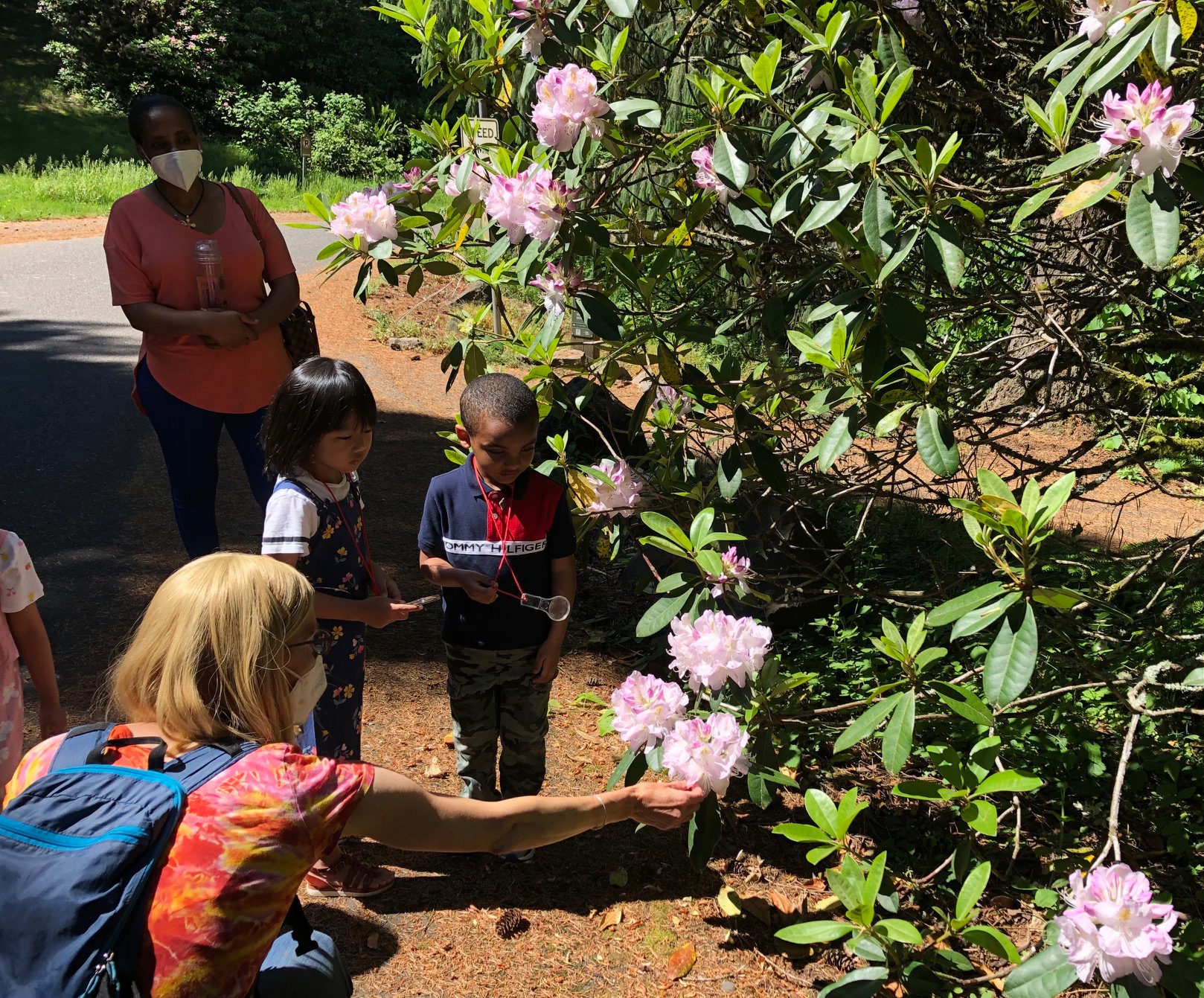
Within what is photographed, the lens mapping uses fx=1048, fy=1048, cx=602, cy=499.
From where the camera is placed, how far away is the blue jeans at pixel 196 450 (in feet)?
11.4

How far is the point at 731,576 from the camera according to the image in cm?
262

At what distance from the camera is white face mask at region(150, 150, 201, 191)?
331 centimetres

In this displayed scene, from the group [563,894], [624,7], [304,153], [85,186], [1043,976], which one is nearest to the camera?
[1043,976]

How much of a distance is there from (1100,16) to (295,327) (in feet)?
8.64

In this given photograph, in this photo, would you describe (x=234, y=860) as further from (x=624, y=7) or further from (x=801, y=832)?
(x=624, y=7)

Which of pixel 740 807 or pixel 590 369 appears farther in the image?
pixel 740 807

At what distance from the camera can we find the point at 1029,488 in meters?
1.99

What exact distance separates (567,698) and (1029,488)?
8.67 ft

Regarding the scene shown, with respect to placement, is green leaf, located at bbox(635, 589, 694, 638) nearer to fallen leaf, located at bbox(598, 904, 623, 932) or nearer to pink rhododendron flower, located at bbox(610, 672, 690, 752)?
pink rhododendron flower, located at bbox(610, 672, 690, 752)

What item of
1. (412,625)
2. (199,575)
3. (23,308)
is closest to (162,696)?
(199,575)

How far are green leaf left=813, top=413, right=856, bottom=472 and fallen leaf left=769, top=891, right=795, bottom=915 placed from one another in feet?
4.84

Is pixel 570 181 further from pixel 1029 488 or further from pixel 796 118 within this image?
pixel 1029 488

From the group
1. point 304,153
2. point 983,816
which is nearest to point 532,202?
point 983,816

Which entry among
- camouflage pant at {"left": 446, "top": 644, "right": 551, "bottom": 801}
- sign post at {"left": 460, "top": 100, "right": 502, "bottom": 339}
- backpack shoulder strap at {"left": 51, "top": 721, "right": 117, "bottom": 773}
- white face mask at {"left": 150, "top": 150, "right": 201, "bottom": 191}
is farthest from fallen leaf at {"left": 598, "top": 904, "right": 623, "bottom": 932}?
white face mask at {"left": 150, "top": 150, "right": 201, "bottom": 191}
